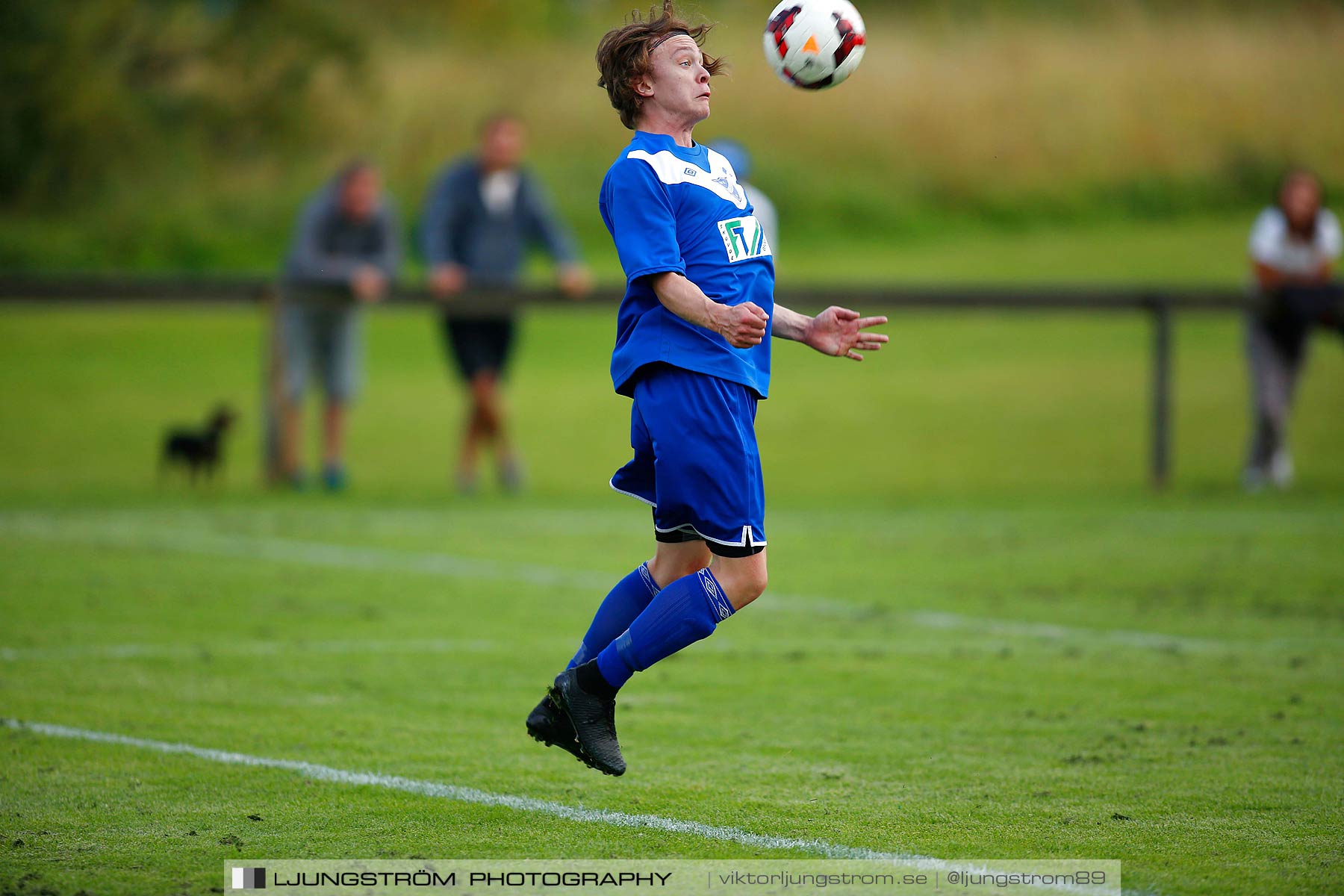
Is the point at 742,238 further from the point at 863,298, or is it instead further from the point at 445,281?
the point at 863,298

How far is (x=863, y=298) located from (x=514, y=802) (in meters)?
8.56

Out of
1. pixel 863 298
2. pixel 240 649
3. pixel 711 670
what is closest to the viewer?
pixel 711 670

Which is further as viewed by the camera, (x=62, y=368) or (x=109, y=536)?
(x=62, y=368)

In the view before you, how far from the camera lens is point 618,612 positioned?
4.61 metres

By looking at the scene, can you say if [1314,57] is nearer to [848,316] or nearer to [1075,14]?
[1075,14]

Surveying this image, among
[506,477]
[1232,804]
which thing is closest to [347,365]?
[506,477]

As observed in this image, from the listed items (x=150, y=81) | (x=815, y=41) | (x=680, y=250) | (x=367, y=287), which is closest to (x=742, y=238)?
(x=680, y=250)

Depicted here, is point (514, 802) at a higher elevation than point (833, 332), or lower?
lower

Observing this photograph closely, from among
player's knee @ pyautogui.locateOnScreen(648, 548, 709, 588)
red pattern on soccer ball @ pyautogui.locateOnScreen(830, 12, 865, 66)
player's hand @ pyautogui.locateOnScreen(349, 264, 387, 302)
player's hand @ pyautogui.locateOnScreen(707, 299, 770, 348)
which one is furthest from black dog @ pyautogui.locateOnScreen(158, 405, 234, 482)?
player's hand @ pyautogui.locateOnScreen(707, 299, 770, 348)

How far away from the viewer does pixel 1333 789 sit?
4.36 m

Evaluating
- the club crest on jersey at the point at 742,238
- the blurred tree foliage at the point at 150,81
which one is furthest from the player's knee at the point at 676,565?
the blurred tree foliage at the point at 150,81

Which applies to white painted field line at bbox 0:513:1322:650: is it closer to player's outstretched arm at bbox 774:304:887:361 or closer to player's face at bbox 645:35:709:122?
player's outstretched arm at bbox 774:304:887:361

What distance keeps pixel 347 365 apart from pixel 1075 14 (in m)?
23.2

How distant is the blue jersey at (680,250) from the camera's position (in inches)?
168
